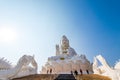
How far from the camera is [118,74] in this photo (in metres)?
10.5

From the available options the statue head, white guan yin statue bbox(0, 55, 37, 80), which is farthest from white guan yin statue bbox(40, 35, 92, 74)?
white guan yin statue bbox(0, 55, 37, 80)

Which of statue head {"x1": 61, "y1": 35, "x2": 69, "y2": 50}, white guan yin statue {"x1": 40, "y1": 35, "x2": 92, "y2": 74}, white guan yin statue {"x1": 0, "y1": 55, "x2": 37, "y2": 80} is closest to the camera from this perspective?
white guan yin statue {"x1": 0, "y1": 55, "x2": 37, "y2": 80}

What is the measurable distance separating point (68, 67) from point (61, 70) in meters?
1.94

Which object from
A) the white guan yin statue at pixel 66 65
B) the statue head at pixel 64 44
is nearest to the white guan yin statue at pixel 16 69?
the white guan yin statue at pixel 66 65

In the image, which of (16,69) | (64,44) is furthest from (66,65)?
(16,69)

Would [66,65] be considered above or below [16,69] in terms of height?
above

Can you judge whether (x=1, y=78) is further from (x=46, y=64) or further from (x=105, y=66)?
(x=46, y=64)

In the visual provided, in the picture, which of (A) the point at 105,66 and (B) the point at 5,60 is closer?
(A) the point at 105,66

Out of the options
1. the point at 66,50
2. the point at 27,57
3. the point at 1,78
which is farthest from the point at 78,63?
the point at 1,78

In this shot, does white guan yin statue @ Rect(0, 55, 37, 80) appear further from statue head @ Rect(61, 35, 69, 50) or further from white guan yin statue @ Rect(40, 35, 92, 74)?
statue head @ Rect(61, 35, 69, 50)

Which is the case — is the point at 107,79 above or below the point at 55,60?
below

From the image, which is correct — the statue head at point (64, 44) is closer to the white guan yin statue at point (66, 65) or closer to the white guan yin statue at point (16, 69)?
the white guan yin statue at point (66, 65)

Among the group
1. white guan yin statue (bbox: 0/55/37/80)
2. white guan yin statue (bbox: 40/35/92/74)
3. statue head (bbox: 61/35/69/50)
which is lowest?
white guan yin statue (bbox: 0/55/37/80)

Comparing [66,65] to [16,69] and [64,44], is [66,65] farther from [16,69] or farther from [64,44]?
[16,69]
